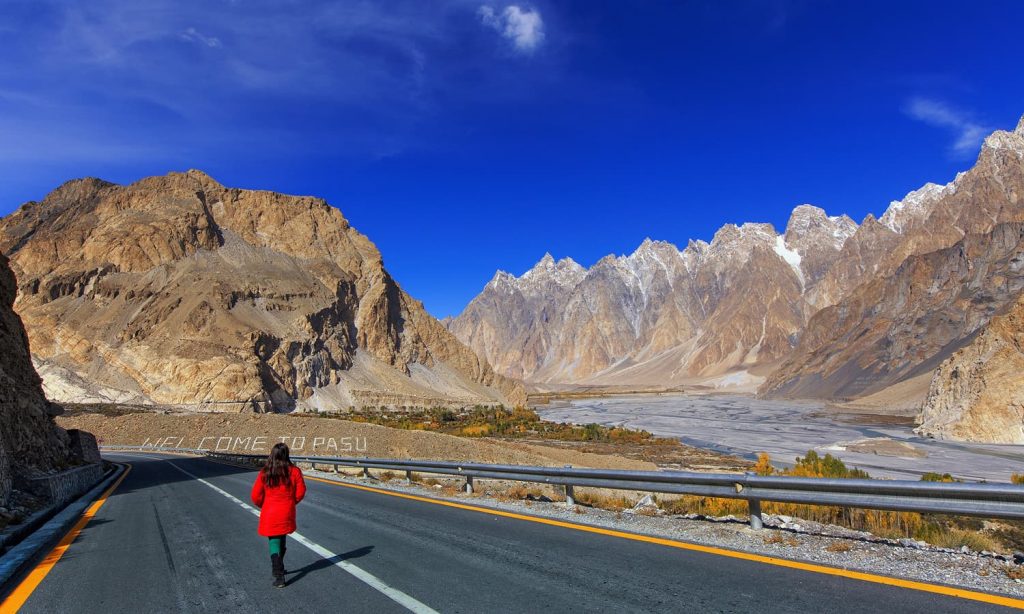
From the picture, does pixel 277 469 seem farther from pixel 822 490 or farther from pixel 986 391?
pixel 986 391

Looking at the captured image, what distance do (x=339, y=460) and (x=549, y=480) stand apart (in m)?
12.8

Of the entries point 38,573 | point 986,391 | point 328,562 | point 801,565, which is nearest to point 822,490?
point 801,565

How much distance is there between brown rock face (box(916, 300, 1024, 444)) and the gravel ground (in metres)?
55.3

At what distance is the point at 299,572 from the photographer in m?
6.71

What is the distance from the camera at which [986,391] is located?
176ft

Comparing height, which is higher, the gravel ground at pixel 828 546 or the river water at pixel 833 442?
the gravel ground at pixel 828 546

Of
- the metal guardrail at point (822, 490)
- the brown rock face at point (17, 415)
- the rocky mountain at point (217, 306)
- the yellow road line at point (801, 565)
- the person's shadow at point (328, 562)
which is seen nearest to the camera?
the yellow road line at point (801, 565)

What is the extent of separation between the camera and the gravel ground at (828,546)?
5480mm

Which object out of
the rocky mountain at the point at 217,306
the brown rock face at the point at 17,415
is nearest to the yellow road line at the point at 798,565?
the brown rock face at the point at 17,415

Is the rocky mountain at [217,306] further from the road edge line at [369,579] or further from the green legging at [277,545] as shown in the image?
the green legging at [277,545]

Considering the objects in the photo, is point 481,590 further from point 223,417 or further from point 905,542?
point 223,417

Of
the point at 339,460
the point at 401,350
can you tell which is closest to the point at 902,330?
the point at 401,350

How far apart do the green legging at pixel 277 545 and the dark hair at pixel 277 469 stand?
526 mm

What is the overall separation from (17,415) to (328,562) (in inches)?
612
